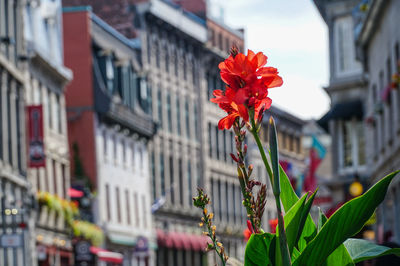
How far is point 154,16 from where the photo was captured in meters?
62.5

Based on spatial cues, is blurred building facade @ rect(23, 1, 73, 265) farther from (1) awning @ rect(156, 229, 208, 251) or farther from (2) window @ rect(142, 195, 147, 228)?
(1) awning @ rect(156, 229, 208, 251)

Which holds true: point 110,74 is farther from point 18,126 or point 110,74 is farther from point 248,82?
point 248,82

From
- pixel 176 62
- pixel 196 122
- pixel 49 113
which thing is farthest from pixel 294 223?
pixel 196 122

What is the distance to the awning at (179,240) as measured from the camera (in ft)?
200

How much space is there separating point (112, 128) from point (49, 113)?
10599 mm

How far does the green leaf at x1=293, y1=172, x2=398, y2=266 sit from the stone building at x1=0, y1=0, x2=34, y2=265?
31075 mm

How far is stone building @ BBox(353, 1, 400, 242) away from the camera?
2842cm

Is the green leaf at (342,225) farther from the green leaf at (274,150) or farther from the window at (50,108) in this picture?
the window at (50,108)

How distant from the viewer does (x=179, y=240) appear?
63250 millimetres

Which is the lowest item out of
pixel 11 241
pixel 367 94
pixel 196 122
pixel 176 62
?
pixel 11 241

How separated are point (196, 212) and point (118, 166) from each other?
537 inches

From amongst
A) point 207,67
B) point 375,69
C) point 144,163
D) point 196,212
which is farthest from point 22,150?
point 207,67

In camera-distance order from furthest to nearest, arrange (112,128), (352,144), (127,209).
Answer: (127,209)
(112,128)
(352,144)

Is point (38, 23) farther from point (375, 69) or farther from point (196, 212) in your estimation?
point (196, 212)
